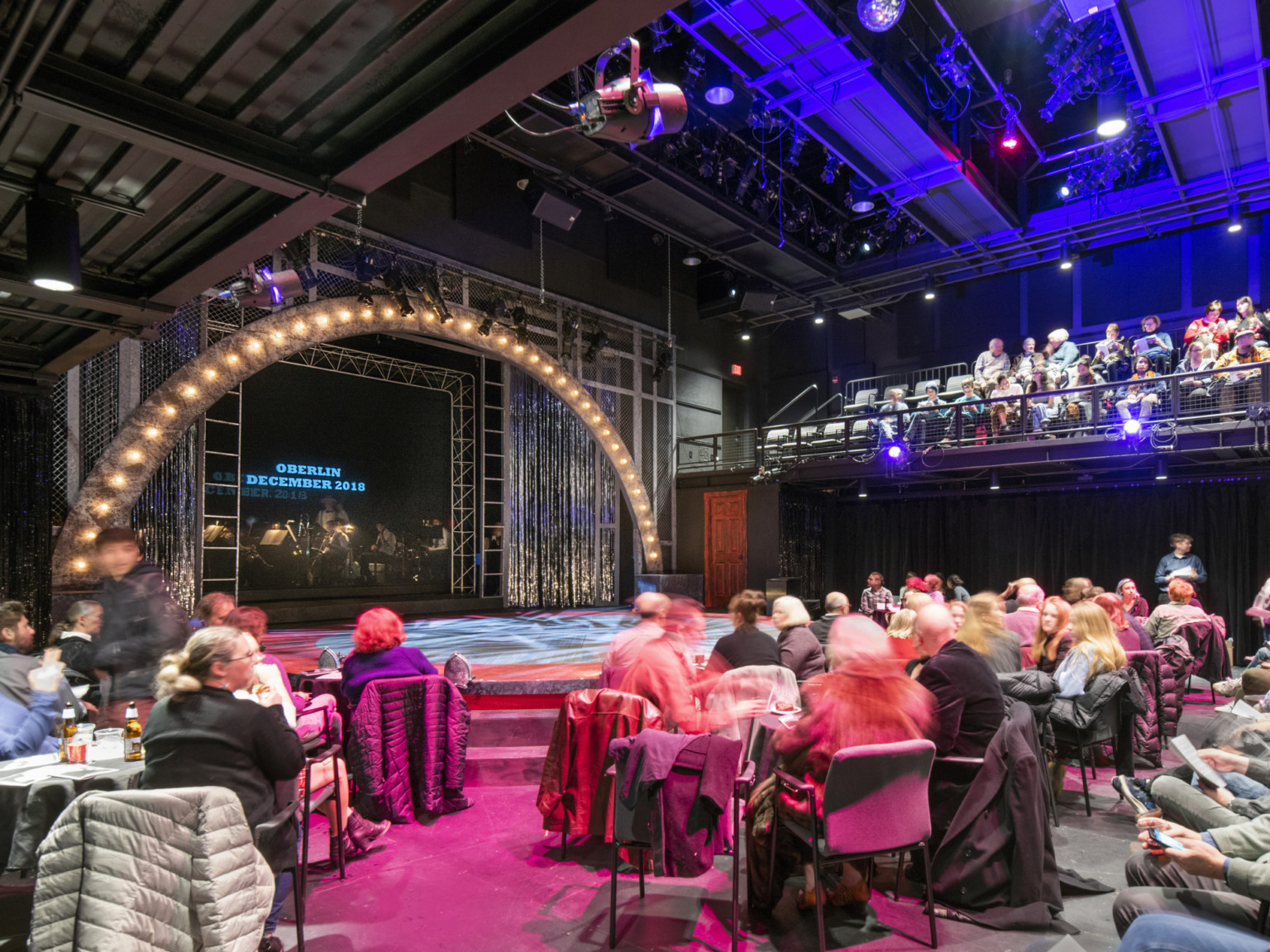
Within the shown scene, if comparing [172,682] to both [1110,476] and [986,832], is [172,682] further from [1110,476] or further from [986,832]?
[1110,476]

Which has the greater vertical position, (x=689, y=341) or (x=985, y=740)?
(x=689, y=341)

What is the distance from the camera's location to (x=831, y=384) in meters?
15.9

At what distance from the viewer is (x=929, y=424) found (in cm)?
1176

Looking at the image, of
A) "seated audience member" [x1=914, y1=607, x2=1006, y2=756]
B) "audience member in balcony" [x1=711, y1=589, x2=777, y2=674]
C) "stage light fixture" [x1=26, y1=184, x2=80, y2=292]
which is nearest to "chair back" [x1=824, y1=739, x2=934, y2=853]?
"seated audience member" [x1=914, y1=607, x2=1006, y2=756]

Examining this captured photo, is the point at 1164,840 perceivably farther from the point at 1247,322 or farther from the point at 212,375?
the point at 1247,322

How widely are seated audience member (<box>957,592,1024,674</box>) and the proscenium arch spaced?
7.57 metres

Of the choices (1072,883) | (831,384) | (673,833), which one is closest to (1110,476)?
(831,384)

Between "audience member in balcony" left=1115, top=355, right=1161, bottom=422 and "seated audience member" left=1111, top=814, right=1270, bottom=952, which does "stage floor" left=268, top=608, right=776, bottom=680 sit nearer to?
"seated audience member" left=1111, top=814, right=1270, bottom=952

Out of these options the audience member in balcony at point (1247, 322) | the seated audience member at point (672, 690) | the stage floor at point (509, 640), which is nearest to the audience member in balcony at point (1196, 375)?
the audience member in balcony at point (1247, 322)

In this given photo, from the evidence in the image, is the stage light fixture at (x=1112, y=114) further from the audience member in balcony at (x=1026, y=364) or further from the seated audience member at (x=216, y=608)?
the seated audience member at (x=216, y=608)

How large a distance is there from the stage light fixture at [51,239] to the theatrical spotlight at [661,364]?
10.8 m

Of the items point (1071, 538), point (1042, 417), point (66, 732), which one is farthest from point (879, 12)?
point (1071, 538)

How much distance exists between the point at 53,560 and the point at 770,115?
367 inches

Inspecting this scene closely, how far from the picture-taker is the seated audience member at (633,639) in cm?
432
